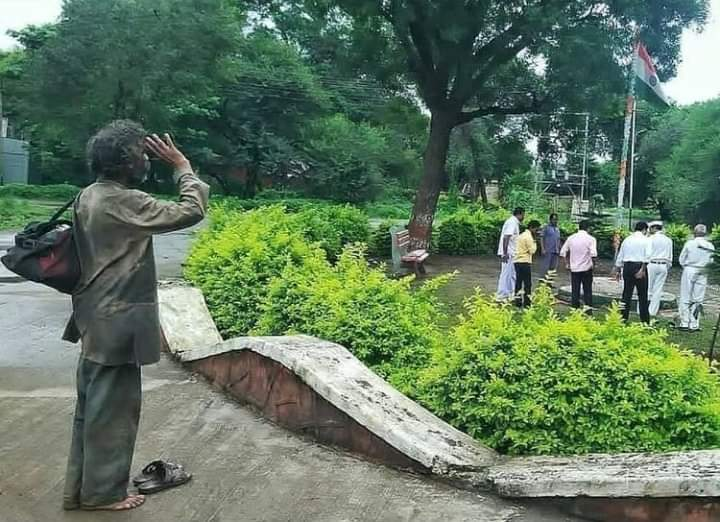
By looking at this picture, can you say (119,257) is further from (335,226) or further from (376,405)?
(335,226)

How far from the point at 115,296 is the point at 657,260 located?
414 inches

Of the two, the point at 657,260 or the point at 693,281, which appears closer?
the point at 693,281

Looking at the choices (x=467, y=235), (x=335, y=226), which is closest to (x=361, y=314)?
(x=335, y=226)

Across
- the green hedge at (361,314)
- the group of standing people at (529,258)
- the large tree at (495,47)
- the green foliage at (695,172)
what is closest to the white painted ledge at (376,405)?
the green hedge at (361,314)

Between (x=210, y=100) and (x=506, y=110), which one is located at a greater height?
(x=210, y=100)

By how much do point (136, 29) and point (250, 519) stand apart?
31.4 m

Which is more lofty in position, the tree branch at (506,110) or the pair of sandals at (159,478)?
the tree branch at (506,110)

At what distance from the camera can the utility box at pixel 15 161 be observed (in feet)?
143

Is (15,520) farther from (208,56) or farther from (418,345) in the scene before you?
(208,56)

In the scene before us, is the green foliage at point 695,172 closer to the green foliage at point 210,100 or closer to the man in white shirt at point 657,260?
the green foliage at point 210,100

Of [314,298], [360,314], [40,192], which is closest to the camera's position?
[360,314]

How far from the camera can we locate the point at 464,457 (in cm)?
355

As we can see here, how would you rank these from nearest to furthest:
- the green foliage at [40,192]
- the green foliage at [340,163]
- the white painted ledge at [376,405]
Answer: the white painted ledge at [376,405] < the green foliage at [40,192] < the green foliage at [340,163]

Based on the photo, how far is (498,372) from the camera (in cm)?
384
